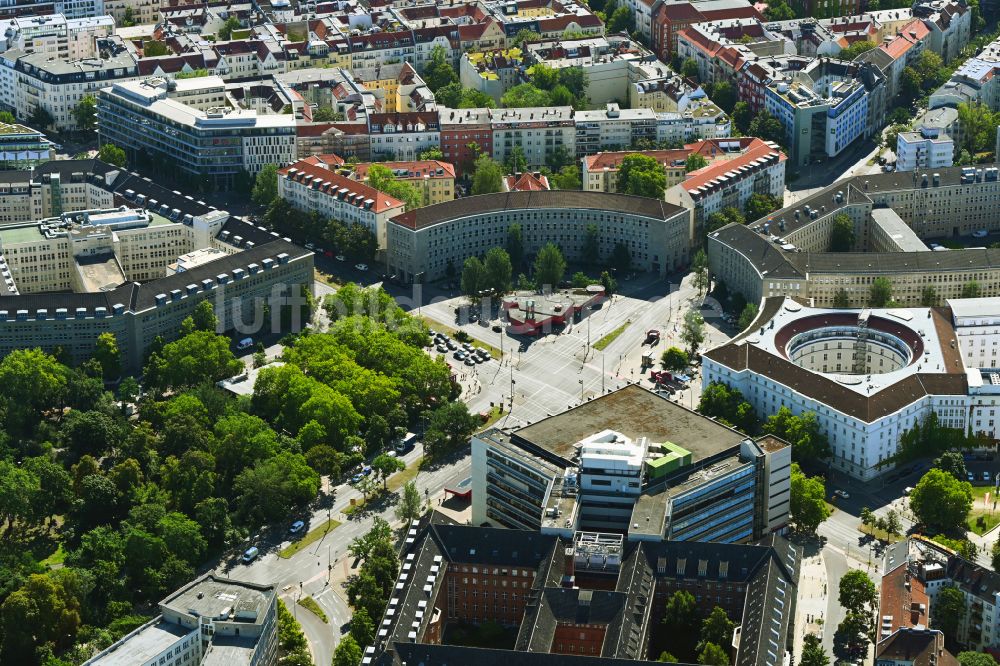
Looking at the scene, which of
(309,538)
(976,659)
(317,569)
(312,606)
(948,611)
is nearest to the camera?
(976,659)

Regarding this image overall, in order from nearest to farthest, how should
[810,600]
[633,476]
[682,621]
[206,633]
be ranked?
[206,633] < [682,621] < [810,600] < [633,476]

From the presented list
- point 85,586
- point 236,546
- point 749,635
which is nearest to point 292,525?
point 236,546

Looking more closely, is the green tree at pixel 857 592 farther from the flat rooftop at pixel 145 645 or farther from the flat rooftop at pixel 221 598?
the flat rooftop at pixel 145 645

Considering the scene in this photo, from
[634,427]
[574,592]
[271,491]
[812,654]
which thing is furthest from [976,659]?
[271,491]

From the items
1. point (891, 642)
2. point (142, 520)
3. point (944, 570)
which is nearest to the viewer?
point (891, 642)

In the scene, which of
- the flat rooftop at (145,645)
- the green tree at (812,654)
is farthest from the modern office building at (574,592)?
the flat rooftop at (145,645)

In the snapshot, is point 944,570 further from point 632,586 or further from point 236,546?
point 236,546

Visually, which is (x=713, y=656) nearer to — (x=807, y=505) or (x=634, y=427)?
(x=807, y=505)
